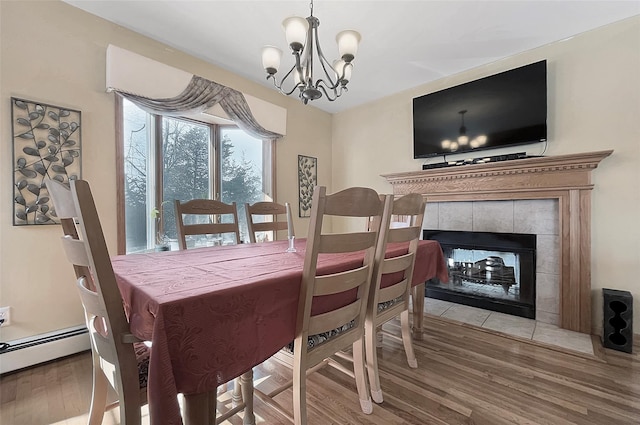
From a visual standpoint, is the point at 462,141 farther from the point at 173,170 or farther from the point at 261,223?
the point at 173,170

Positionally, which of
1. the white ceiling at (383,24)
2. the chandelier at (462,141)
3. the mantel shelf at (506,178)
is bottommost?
the mantel shelf at (506,178)

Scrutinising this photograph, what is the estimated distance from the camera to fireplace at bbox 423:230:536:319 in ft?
8.72

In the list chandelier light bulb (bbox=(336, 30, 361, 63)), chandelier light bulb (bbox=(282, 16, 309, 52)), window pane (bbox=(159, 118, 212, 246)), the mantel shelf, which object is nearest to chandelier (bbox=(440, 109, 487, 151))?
the mantel shelf

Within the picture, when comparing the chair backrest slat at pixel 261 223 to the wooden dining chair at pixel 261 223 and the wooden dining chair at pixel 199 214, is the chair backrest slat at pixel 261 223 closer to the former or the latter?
the wooden dining chair at pixel 261 223

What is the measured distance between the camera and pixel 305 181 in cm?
391

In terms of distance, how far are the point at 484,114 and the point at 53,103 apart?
3.73m

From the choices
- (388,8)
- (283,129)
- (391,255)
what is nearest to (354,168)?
(283,129)

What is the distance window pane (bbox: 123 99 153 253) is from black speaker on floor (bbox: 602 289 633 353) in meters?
3.84

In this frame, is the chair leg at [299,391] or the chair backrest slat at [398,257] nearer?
the chair leg at [299,391]

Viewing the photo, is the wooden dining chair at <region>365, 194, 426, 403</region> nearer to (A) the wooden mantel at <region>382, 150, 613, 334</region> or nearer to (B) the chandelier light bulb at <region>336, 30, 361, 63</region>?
(B) the chandelier light bulb at <region>336, 30, 361, 63</region>

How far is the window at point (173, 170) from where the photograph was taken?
2443 millimetres

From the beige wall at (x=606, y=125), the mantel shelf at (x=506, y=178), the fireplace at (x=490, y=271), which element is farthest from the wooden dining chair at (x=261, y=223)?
the beige wall at (x=606, y=125)

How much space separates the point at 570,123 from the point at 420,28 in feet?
5.24

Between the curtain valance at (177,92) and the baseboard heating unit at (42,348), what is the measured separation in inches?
71.9
